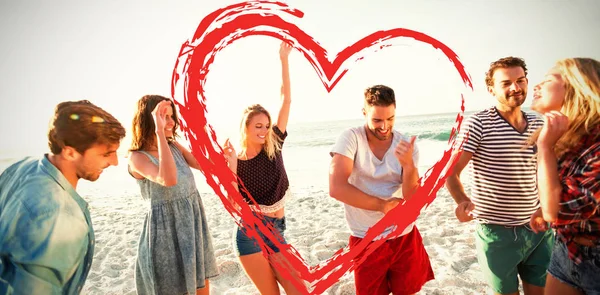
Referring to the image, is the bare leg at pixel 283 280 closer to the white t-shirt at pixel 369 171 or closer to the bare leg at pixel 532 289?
the white t-shirt at pixel 369 171

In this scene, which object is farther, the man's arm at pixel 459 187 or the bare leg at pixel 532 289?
the bare leg at pixel 532 289

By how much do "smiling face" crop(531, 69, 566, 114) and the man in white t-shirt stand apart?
2.57ft

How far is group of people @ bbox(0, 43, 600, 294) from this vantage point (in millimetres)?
1657

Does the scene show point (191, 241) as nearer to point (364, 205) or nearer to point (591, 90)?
point (364, 205)

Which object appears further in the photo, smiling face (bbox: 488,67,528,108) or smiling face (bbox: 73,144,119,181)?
smiling face (bbox: 488,67,528,108)

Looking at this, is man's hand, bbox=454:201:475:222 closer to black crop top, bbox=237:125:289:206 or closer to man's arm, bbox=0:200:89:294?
black crop top, bbox=237:125:289:206

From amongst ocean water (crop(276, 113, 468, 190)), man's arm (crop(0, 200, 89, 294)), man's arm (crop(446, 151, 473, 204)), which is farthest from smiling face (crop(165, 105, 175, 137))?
man's arm (crop(446, 151, 473, 204))

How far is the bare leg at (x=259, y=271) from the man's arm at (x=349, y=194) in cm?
105

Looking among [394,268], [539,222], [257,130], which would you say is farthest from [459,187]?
[257,130]

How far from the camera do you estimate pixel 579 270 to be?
1.83 metres

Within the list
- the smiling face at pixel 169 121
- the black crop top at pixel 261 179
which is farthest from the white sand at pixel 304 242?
the smiling face at pixel 169 121

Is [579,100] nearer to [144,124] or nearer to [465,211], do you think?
[465,211]

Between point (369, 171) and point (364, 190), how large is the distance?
0.15 meters

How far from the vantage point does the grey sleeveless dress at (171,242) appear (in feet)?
8.52
